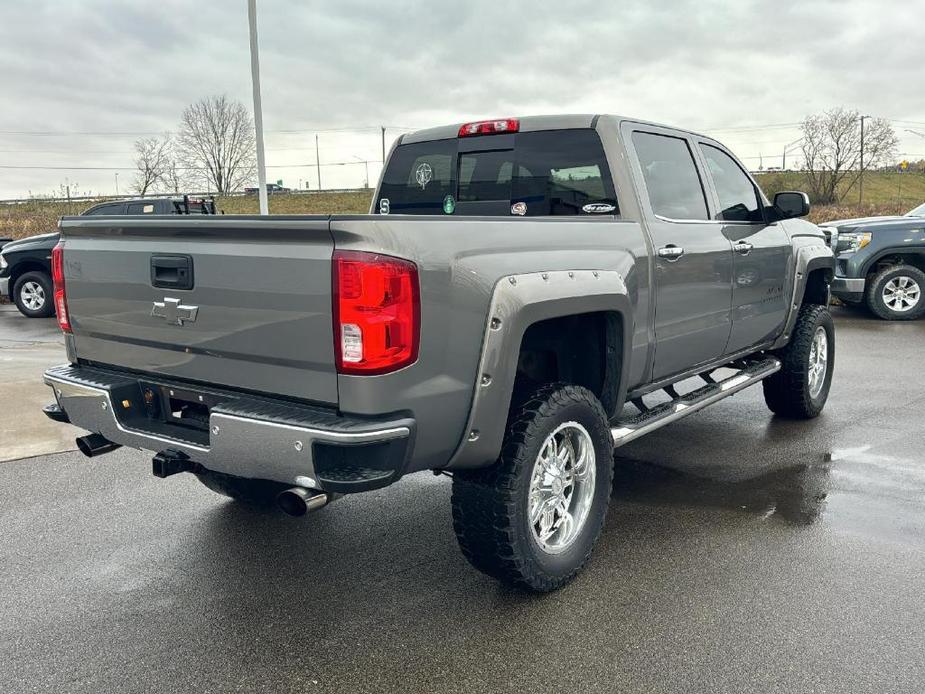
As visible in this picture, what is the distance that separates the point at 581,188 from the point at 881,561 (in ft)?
7.25

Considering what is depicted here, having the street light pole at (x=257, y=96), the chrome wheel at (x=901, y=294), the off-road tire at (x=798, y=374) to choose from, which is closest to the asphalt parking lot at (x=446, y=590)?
the off-road tire at (x=798, y=374)

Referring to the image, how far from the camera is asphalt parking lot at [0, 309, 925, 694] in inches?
104

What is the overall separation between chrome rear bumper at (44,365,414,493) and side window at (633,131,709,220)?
2183 mm

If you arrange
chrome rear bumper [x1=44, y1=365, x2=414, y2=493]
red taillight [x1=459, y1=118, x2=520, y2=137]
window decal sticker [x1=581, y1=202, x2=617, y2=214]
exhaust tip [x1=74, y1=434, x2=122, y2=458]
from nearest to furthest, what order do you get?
chrome rear bumper [x1=44, y1=365, x2=414, y2=493]
exhaust tip [x1=74, y1=434, x2=122, y2=458]
window decal sticker [x1=581, y1=202, x2=617, y2=214]
red taillight [x1=459, y1=118, x2=520, y2=137]

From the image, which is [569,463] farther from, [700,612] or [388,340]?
[388,340]

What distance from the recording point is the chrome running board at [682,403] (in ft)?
12.4

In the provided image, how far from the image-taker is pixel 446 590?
324cm

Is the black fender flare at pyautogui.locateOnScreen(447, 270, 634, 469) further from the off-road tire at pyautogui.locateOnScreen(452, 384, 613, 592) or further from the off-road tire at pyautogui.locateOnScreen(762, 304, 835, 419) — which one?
the off-road tire at pyautogui.locateOnScreen(762, 304, 835, 419)

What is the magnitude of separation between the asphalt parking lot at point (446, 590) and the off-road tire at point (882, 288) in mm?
7038

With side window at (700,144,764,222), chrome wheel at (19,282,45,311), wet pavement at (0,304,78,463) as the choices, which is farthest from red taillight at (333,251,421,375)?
chrome wheel at (19,282,45,311)

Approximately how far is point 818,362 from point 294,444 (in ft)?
15.7

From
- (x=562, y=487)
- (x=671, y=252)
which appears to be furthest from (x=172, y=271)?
(x=671, y=252)

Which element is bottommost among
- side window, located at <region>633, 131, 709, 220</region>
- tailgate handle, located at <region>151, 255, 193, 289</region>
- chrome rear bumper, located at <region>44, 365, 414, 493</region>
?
chrome rear bumper, located at <region>44, 365, 414, 493</region>

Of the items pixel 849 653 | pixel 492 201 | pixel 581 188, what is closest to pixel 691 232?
pixel 581 188
